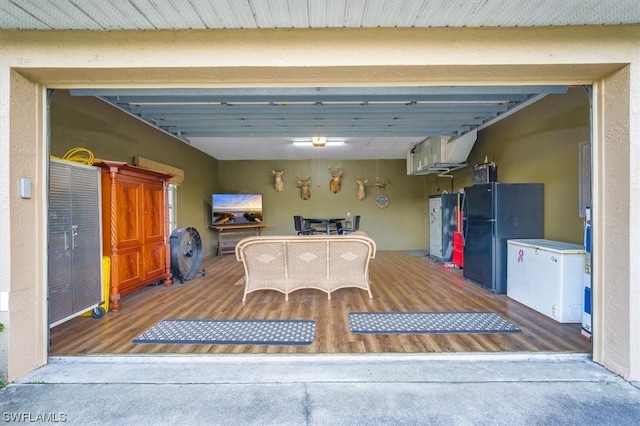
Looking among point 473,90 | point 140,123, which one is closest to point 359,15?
point 473,90

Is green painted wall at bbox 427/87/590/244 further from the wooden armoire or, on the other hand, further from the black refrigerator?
the wooden armoire

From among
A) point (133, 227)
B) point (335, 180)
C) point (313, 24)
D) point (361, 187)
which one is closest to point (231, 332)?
point (133, 227)

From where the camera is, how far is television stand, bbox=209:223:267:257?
7934 millimetres

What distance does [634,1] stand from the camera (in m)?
1.77

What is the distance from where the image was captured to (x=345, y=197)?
30.0ft

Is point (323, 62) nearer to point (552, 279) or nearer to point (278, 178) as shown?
point (552, 279)

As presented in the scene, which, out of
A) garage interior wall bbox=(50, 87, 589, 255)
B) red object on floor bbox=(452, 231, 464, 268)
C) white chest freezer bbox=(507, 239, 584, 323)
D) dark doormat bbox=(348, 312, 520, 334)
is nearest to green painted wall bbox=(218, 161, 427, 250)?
garage interior wall bbox=(50, 87, 589, 255)

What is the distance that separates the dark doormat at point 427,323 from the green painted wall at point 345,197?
19.1 ft

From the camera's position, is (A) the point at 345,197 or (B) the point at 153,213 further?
(A) the point at 345,197

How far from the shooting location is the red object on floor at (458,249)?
587 centimetres

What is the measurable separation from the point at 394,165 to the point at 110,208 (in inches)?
292

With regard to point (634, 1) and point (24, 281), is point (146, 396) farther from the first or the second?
point (634, 1)

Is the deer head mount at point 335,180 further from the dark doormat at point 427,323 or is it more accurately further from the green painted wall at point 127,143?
the dark doormat at point 427,323

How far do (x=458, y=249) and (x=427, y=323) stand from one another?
3353 millimetres
